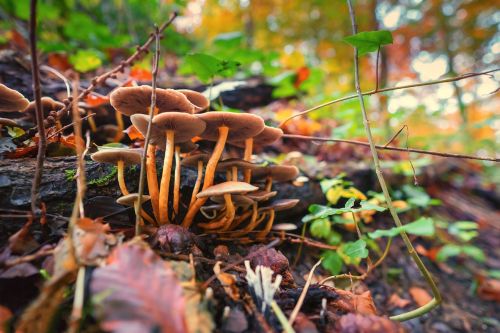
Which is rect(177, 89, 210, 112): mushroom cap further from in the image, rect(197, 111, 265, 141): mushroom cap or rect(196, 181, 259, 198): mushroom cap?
rect(196, 181, 259, 198): mushroom cap

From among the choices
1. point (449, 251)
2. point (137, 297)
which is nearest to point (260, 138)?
point (137, 297)

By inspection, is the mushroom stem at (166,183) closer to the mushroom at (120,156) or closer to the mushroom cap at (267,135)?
the mushroom at (120,156)

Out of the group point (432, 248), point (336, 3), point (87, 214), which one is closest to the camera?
point (87, 214)

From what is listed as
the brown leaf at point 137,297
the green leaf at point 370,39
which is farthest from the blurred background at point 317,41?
the brown leaf at point 137,297

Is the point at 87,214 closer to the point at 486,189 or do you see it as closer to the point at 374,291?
A: the point at 374,291

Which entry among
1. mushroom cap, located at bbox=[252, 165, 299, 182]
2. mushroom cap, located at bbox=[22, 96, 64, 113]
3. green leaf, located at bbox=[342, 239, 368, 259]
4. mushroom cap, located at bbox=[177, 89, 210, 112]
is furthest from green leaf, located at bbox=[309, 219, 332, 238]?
mushroom cap, located at bbox=[22, 96, 64, 113]

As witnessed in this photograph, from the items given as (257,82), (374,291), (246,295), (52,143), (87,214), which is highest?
(257,82)

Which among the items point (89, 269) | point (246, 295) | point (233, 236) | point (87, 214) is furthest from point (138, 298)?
point (233, 236)
